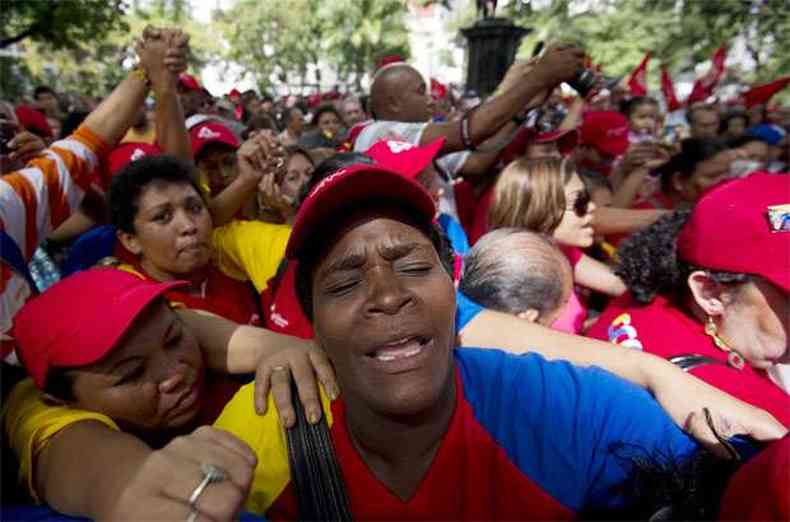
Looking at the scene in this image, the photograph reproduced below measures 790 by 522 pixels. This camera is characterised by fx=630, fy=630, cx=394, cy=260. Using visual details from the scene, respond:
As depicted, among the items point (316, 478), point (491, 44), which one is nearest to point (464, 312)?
point (316, 478)

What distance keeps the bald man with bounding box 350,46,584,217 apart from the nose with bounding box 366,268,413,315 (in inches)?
73.9

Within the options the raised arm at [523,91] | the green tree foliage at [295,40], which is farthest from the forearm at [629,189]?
the green tree foliage at [295,40]

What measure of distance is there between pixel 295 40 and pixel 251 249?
101 feet

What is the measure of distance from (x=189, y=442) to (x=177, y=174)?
1.78 metres

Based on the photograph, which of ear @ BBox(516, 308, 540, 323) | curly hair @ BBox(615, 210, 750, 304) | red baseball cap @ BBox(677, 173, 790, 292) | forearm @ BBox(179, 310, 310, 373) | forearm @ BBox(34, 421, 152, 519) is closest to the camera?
forearm @ BBox(34, 421, 152, 519)

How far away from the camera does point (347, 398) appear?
1415 mm

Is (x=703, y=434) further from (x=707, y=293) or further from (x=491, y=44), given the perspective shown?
(x=491, y=44)

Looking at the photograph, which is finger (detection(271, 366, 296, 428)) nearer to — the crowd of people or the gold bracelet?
the crowd of people

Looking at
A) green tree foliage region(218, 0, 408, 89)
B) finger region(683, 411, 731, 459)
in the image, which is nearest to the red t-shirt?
finger region(683, 411, 731, 459)

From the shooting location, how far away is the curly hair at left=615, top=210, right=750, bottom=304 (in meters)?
2.04

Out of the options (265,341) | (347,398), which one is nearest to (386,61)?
(265,341)

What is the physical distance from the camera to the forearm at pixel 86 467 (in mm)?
1095

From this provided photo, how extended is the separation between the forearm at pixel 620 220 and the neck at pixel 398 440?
236 centimetres

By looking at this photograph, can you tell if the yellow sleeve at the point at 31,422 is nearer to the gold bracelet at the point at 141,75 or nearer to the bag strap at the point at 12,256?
the bag strap at the point at 12,256
